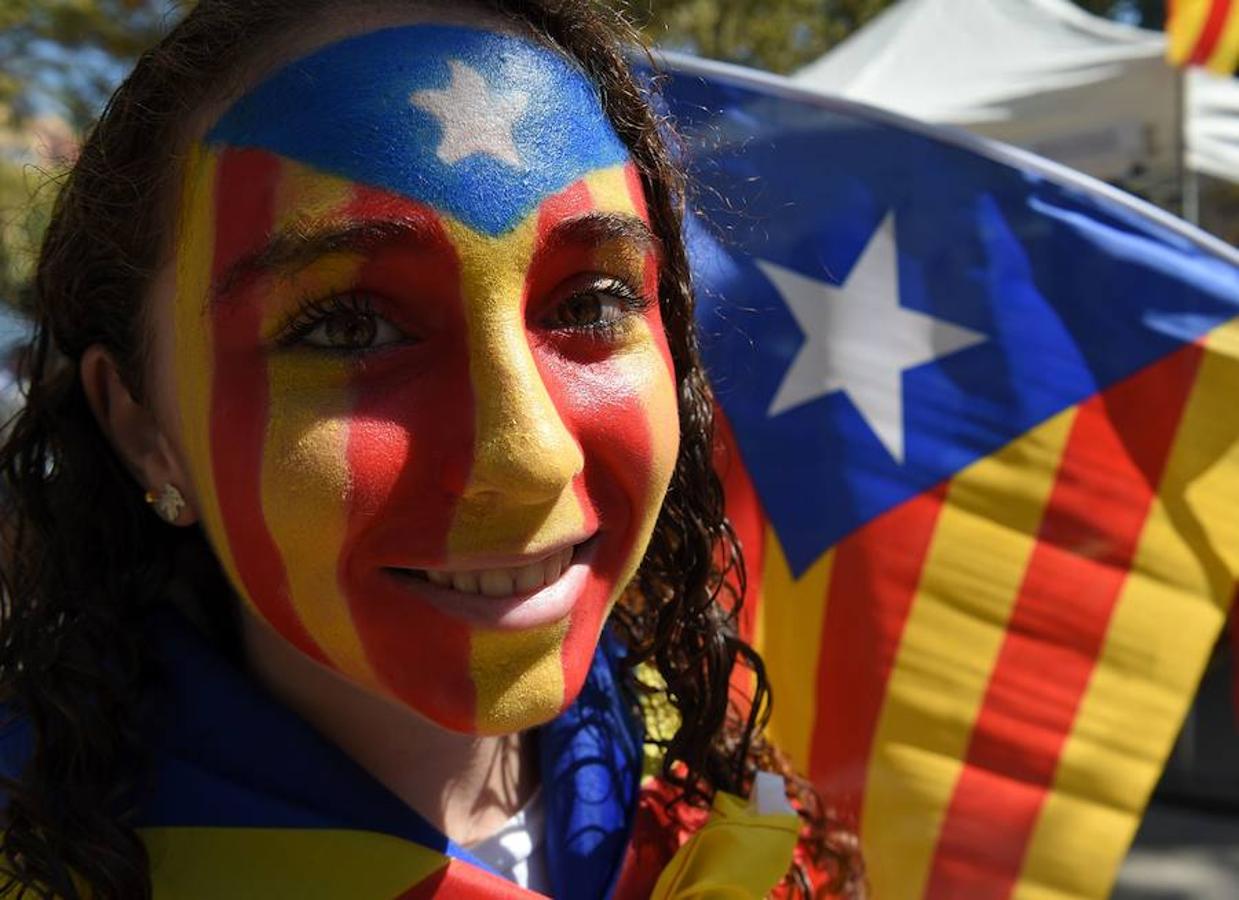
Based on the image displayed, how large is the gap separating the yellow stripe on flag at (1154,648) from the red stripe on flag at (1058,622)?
2 cm

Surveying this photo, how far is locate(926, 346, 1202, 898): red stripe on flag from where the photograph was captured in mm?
1997

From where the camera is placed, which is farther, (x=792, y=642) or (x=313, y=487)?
(x=792, y=642)

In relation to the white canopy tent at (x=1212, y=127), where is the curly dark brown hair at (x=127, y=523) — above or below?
above

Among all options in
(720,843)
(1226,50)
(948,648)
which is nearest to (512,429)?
(720,843)

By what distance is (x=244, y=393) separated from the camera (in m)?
1.22

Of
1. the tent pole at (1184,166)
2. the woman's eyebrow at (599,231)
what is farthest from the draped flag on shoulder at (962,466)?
the tent pole at (1184,166)

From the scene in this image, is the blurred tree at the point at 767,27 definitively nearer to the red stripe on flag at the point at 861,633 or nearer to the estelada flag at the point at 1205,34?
the estelada flag at the point at 1205,34

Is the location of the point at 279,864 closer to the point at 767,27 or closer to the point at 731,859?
the point at 731,859

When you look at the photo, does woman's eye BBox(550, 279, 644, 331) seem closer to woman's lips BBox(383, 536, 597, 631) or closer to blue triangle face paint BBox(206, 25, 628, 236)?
blue triangle face paint BBox(206, 25, 628, 236)

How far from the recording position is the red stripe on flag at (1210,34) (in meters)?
3.29

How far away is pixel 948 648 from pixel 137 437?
1.26m

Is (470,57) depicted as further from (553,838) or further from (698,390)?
(553,838)

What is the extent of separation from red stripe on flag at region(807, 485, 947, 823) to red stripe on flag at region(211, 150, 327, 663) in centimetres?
106

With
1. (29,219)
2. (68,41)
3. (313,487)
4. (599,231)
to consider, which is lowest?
(68,41)
